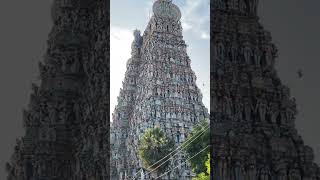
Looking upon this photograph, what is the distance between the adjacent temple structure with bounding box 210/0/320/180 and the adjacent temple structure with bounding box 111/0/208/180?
5.41 metres

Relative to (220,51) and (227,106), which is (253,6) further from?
(227,106)

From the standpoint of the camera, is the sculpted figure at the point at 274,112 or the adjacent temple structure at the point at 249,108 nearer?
the adjacent temple structure at the point at 249,108

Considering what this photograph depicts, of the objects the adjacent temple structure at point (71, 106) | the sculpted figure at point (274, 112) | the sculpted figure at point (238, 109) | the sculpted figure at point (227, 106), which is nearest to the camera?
the sculpted figure at point (227, 106)

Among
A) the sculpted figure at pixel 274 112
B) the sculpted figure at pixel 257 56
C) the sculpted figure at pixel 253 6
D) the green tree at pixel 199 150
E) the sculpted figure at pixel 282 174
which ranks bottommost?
the sculpted figure at pixel 282 174

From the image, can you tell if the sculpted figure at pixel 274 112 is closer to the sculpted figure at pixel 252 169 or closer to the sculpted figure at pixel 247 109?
the sculpted figure at pixel 247 109

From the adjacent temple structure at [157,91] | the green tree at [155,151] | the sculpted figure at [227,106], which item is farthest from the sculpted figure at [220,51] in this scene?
the adjacent temple structure at [157,91]

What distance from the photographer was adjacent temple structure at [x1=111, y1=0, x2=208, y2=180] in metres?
26.7

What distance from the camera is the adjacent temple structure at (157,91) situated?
87.6ft

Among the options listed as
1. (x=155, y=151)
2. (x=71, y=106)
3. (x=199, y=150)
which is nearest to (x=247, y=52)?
(x=199, y=150)

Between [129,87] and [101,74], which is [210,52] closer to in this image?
[101,74]

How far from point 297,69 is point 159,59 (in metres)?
13.3

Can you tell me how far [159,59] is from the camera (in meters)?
32.4

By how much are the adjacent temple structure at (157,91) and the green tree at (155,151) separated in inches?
18.8

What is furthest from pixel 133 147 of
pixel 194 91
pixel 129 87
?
pixel 129 87
